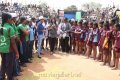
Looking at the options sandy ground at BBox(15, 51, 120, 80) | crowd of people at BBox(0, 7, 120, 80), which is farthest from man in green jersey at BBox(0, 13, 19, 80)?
sandy ground at BBox(15, 51, 120, 80)

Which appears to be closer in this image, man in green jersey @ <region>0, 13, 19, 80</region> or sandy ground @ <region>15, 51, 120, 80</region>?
man in green jersey @ <region>0, 13, 19, 80</region>

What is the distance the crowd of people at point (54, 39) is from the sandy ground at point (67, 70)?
1.19 ft

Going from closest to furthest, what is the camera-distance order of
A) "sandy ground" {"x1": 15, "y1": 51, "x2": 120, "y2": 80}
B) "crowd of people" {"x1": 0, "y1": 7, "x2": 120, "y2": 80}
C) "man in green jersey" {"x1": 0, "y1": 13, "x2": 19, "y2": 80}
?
"man in green jersey" {"x1": 0, "y1": 13, "x2": 19, "y2": 80} → "crowd of people" {"x1": 0, "y1": 7, "x2": 120, "y2": 80} → "sandy ground" {"x1": 15, "y1": 51, "x2": 120, "y2": 80}

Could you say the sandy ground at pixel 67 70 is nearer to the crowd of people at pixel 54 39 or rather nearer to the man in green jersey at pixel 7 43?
the crowd of people at pixel 54 39

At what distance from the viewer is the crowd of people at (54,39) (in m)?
7.86

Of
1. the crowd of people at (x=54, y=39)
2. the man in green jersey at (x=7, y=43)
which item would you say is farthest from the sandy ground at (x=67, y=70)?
the man in green jersey at (x=7, y=43)

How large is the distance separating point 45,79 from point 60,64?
9.41 ft

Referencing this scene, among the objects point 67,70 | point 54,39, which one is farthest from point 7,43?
point 54,39

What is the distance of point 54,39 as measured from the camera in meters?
15.3

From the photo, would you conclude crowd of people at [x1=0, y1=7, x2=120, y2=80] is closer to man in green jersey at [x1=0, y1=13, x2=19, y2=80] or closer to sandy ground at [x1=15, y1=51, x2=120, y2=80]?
man in green jersey at [x1=0, y1=13, x2=19, y2=80]

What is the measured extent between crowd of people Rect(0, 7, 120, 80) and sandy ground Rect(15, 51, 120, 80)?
14.3 inches

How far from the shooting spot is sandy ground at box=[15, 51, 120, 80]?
382 inches

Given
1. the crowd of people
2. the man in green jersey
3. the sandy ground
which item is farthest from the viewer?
the sandy ground

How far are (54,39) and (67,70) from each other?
4656 mm
